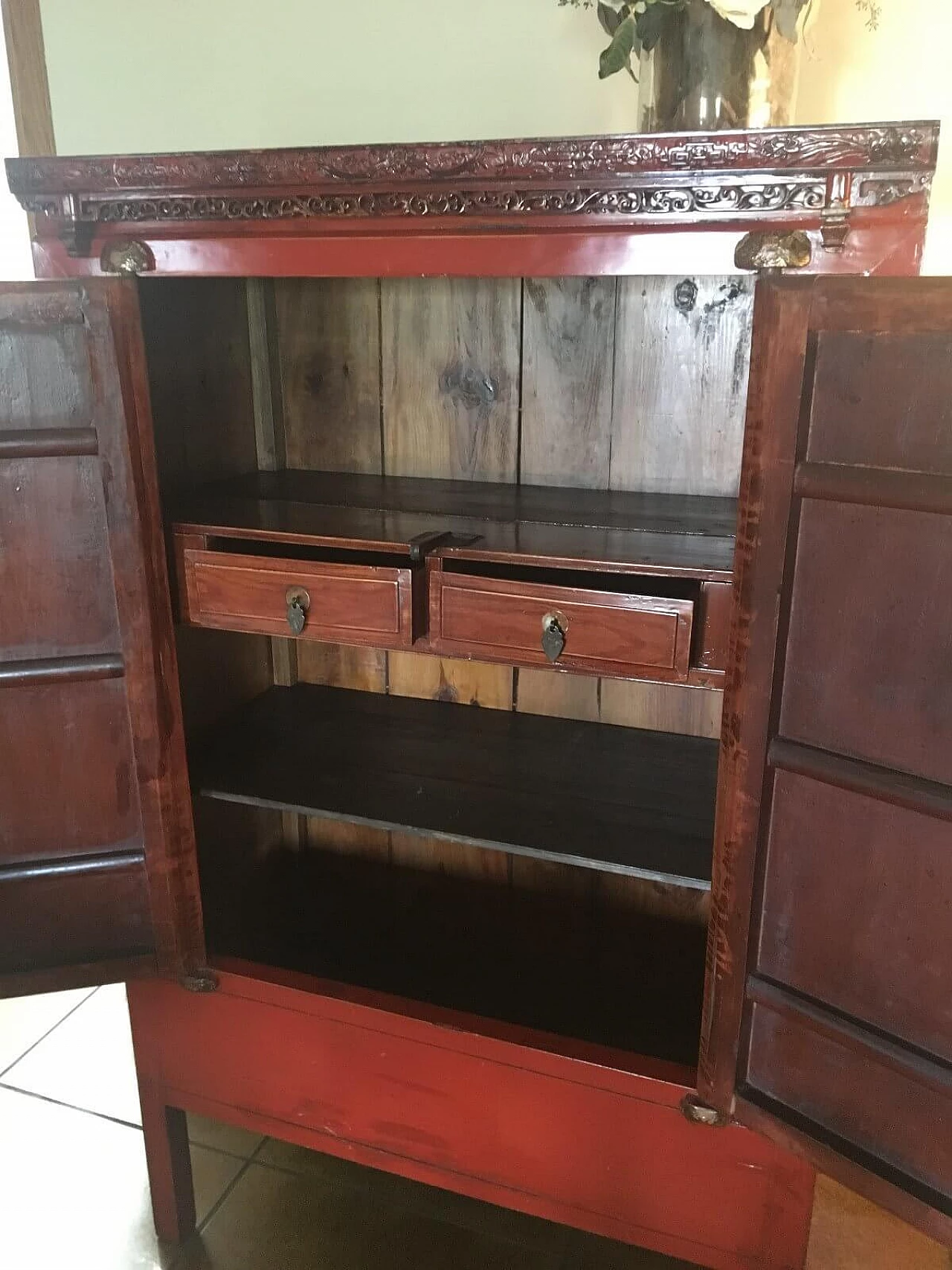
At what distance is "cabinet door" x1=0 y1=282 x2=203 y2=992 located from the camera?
107cm

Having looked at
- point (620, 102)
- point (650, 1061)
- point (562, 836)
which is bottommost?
point (650, 1061)

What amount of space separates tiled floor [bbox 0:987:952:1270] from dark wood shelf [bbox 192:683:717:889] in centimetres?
66

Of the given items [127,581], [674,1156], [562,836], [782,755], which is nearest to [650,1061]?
[674,1156]

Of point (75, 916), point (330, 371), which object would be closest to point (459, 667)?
point (330, 371)

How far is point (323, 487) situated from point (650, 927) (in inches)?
33.7

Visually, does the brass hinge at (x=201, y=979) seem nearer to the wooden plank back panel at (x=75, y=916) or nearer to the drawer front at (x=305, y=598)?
the wooden plank back panel at (x=75, y=916)

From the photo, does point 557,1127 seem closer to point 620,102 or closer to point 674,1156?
point 674,1156

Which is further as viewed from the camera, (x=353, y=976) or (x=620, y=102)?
(x=353, y=976)

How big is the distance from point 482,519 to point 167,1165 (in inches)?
42.2

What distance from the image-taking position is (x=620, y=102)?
125cm

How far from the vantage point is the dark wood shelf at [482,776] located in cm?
126

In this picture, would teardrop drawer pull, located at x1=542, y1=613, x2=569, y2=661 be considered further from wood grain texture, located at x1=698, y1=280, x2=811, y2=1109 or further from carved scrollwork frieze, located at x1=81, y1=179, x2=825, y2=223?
carved scrollwork frieze, located at x1=81, y1=179, x2=825, y2=223

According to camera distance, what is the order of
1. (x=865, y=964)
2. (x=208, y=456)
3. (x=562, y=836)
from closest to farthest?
1. (x=865, y=964)
2. (x=562, y=836)
3. (x=208, y=456)

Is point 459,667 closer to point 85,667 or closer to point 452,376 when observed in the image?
point 452,376
